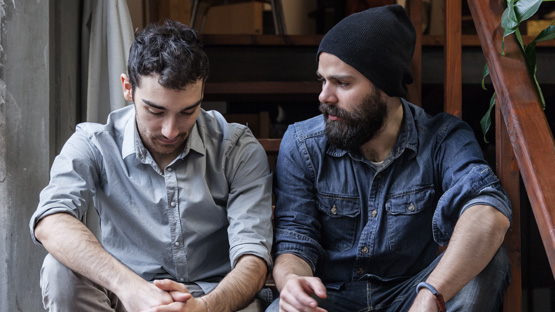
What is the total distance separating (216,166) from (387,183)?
0.53 meters

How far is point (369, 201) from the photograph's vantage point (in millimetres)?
2100

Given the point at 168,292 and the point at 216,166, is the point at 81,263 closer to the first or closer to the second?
the point at 168,292

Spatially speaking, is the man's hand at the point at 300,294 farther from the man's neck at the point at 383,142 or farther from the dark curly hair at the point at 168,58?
the dark curly hair at the point at 168,58

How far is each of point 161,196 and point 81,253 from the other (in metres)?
0.31

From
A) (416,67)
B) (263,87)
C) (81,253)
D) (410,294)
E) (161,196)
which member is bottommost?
(410,294)

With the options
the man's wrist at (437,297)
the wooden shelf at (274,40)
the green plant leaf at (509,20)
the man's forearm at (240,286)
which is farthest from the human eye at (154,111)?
the wooden shelf at (274,40)

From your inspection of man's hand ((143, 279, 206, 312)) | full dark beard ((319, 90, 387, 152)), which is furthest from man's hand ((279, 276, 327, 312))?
full dark beard ((319, 90, 387, 152))

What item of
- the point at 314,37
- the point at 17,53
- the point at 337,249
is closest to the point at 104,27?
the point at 17,53

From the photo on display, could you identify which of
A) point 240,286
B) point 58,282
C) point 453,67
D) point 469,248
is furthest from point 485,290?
point 58,282

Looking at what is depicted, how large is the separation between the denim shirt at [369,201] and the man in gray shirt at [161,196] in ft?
0.32

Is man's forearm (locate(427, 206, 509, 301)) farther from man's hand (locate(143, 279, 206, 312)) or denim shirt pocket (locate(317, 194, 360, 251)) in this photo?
man's hand (locate(143, 279, 206, 312))

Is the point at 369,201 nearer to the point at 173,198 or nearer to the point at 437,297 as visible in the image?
the point at 437,297

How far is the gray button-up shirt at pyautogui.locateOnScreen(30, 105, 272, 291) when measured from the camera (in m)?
2.04

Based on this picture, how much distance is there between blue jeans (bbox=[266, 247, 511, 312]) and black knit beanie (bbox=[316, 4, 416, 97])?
0.57 m
